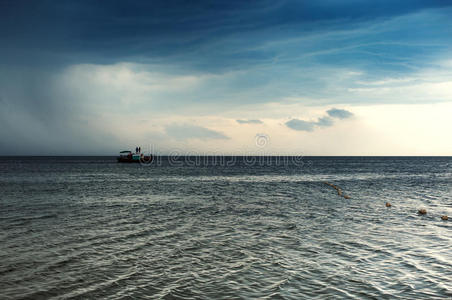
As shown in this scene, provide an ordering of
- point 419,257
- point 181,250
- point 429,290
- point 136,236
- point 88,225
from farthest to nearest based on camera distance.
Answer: point 88,225 → point 136,236 → point 181,250 → point 419,257 → point 429,290

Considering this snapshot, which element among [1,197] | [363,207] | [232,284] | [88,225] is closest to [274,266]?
[232,284]

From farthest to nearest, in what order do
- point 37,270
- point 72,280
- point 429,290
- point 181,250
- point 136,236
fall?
point 136,236 < point 181,250 < point 37,270 < point 72,280 < point 429,290

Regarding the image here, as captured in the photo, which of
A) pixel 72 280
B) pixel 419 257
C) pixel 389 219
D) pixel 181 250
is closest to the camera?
pixel 72 280

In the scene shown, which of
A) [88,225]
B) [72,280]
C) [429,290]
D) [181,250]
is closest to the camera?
[429,290]

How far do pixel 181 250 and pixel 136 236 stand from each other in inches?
149

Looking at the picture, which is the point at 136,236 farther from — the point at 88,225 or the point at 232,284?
the point at 232,284

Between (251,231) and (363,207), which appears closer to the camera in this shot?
(251,231)

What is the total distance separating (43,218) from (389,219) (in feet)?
76.7

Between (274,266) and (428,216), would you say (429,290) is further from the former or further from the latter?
(428,216)

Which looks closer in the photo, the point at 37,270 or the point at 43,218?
the point at 37,270

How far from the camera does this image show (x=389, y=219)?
21.8 meters

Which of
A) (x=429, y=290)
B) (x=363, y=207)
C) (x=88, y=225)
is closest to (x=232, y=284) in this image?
(x=429, y=290)

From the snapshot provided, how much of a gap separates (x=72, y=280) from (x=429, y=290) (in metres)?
11.2

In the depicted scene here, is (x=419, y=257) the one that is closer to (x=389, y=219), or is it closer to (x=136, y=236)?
(x=389, y=219)
